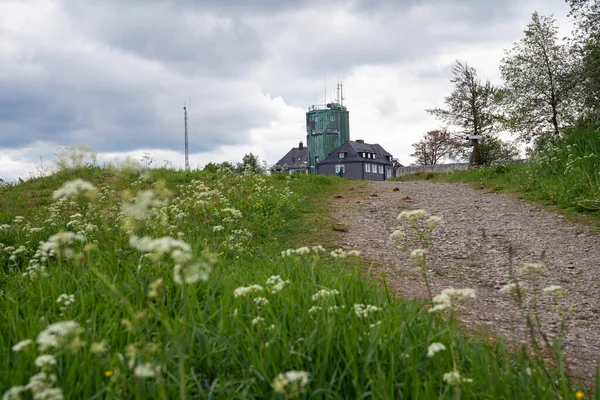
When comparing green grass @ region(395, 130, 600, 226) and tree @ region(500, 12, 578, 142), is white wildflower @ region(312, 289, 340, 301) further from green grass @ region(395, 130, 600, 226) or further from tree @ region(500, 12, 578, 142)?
tree @ region(500, 12, 578, 142)

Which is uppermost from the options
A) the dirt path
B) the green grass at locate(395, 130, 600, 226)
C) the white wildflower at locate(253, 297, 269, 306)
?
the green grass at locate(395, 130, 600, 226)

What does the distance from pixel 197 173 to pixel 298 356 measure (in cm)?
1458

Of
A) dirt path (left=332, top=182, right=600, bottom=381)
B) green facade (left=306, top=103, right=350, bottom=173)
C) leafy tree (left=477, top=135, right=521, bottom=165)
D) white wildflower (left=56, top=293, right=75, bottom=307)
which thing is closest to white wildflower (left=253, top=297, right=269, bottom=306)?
white wildflower (left=56, top=293, right=75, bottom=307)

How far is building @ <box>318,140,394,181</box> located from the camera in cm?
8238

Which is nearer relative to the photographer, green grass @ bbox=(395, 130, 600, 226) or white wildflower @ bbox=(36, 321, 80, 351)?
white wildflower @ bbox=(36, 321, 80, 351)

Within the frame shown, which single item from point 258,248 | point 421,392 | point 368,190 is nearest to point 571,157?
point 368,190

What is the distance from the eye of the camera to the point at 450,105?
48.5 metres

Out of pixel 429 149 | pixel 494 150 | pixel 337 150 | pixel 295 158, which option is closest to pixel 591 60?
pixel 494 150

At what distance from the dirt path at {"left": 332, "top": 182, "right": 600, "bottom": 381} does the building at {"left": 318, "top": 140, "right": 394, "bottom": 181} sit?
68.7 meters

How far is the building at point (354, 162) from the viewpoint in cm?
8238

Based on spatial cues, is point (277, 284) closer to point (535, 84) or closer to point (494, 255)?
point (494, 255)

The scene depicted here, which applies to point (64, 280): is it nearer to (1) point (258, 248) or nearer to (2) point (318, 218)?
(1) point (258, 248)

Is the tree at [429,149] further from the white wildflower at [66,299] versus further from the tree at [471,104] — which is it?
the white wildflower at [66,299]

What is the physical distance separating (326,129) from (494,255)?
81.4 m
